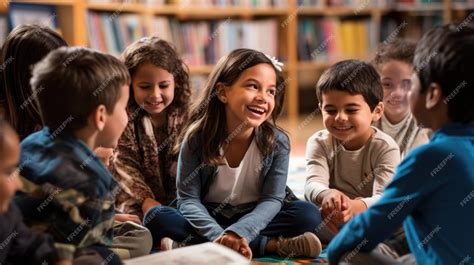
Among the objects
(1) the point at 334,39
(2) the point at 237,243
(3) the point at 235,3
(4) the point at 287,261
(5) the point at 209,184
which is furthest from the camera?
(1) the point at 334,39

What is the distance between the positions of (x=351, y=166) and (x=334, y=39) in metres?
2.64

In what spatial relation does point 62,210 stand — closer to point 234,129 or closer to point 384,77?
point 234,129

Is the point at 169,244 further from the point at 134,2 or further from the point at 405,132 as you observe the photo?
the point at 134,2

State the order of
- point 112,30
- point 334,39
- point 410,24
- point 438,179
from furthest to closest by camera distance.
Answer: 1. point 410,24
2. point 334,39
3. point 112,30
4. point 438,179

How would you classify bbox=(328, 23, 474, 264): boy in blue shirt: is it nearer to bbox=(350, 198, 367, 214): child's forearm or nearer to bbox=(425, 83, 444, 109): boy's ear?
bbox=(425, 83, 444, 109): boy's ear

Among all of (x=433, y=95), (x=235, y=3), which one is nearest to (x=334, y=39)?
(x=235, y=3)

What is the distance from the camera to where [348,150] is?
2133 millimetres

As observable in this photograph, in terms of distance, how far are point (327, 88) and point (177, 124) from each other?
1.77 feet

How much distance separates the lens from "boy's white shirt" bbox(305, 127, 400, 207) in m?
2.05

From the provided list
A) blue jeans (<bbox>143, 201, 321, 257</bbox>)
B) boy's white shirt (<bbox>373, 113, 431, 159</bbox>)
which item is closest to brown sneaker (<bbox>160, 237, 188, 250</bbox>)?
blue jeans (<bbox>143, 201, 321, 257</bbox>)

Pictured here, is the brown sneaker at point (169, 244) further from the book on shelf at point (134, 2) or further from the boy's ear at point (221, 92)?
the book on shelf at point (134, 2)

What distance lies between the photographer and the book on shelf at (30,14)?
3.26 m

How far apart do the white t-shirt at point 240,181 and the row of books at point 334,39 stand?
2.59 metres

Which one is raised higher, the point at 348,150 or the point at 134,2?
the point at 134,2
